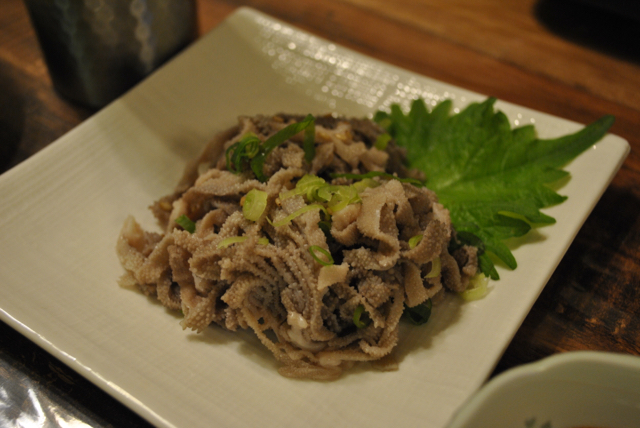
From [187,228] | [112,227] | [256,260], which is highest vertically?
[256,260]

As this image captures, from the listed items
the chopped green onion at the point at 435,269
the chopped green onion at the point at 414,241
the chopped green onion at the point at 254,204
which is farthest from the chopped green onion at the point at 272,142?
the chopped green onion at the point at 435,269

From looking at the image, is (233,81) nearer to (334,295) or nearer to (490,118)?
(490,118)

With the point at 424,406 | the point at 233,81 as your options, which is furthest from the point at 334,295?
the point at 233,81

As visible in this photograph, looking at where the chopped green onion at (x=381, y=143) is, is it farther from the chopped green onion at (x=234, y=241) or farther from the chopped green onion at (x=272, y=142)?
the chopped green onion at (x=234, y=241)

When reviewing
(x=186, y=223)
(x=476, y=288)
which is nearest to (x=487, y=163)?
(x=476, y=288)

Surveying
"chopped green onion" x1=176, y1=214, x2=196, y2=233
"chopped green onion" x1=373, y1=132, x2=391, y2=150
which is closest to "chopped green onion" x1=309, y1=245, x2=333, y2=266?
"chopped green onion" x1=176, y1=214, x2=196, y2=233

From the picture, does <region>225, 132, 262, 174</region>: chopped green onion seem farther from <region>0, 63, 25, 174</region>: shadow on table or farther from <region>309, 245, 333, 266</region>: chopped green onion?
<region>0, 63, 25, 174</region>: shadow on table
